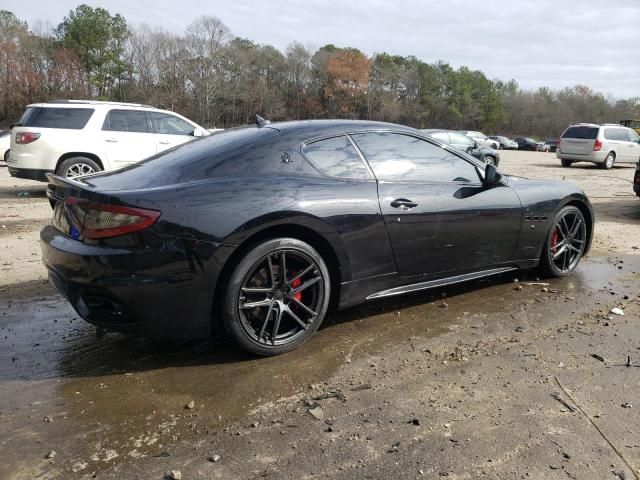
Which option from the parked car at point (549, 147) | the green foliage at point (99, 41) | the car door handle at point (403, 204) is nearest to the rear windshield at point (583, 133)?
the car door handle at point (403, 204)

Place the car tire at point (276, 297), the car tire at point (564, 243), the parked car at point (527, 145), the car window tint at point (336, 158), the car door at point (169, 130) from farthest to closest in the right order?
the parked car at point (527, 145) < the car door at point (169, 130) < the car tire at point (564, 243) < the car window tint at point (336, 158) < the car tire at point (276, 297)

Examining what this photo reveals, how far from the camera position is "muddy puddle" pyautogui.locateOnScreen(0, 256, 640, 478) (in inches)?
99.6

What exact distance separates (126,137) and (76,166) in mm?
1075

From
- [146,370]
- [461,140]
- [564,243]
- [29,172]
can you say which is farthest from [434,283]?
[461,140]

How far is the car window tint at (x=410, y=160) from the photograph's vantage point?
385cm

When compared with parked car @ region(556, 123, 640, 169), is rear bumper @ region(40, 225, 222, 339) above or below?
below

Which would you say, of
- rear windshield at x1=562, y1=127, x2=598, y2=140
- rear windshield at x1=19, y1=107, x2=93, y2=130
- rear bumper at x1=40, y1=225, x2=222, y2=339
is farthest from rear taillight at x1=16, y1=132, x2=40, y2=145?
rear windshield at x1=562, y1=127, x2=598, y2=140

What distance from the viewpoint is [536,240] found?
15.3ft

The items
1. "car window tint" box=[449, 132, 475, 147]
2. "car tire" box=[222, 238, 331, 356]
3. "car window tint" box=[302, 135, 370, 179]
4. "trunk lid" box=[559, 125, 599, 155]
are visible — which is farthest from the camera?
"trunk lid" box=[559, 125, 599, 155]

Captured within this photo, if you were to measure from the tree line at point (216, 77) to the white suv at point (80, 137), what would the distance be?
157ft

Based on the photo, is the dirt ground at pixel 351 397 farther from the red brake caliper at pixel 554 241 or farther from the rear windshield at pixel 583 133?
the rear windshield at pixel 583 133

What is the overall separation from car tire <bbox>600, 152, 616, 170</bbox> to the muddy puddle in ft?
58.1

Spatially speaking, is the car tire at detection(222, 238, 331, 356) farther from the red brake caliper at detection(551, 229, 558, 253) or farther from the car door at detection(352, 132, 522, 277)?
the red brake caliper at detection(551, 229, 558, 253)

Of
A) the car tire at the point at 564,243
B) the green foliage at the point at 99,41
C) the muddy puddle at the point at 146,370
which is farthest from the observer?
the green foliage at the point at 99,41
